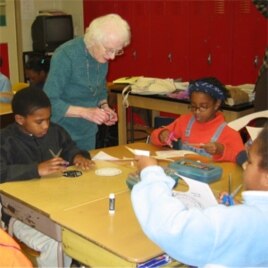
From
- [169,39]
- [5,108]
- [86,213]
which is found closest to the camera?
[86,213]

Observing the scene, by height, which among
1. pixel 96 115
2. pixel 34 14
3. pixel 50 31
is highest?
pixel 34 14

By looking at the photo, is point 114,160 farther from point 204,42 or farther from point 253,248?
point 204,42

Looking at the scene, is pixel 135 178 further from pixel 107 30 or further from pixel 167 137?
pixel 107 30

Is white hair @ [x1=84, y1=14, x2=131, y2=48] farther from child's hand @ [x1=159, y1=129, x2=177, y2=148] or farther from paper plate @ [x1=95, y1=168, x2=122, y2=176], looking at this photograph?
paper plate @ [x1=95, y1=168, x2=122, y2=176]

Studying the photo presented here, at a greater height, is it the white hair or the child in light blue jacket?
the white hair

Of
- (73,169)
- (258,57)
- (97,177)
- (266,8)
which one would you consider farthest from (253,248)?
(258,57)

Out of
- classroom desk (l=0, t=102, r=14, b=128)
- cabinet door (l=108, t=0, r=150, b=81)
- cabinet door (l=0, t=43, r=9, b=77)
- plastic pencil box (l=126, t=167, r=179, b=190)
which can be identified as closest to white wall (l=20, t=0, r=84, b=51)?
cabinet door (l=0, t=43, r=9, b=77)

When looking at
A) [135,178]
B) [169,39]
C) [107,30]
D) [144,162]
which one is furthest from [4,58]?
[144,162]

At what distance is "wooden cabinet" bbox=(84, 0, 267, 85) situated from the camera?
5.15 metres

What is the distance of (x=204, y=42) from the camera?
553 centimetres

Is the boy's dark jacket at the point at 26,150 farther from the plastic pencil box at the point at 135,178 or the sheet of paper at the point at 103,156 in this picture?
the plastic pencil box at the point at 135,178

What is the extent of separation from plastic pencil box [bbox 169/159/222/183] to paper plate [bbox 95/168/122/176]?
0.27 meters

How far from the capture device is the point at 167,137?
303 centimetres

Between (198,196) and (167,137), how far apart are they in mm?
1206
